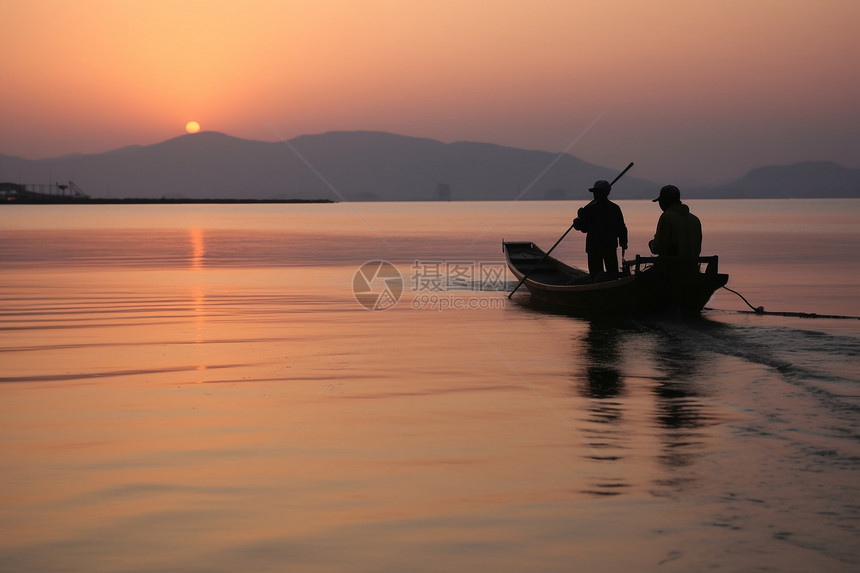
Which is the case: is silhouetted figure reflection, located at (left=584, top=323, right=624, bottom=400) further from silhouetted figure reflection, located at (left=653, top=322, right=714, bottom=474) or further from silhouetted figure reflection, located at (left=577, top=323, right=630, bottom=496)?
silhouetted figure reflection, located at (left=653, top=322, right=714, bottom=474)

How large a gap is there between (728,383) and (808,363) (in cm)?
191

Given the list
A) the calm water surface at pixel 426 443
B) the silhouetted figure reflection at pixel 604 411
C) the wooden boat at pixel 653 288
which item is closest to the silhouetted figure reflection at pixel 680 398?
the calm water surface at pixel 426 443

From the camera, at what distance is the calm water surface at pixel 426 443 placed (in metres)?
5.98

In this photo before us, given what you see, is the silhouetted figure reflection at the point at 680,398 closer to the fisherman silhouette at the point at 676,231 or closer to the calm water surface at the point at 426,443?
the calm water surface at the point at 426,443

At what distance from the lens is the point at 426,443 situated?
8641 millimetres

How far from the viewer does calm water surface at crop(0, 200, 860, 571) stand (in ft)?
19.6

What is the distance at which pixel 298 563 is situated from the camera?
5.72 metres

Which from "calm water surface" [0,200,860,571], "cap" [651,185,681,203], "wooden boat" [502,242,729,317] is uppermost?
"cap" [651,185,681,203]

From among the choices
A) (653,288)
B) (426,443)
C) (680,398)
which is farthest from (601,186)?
(426,443)

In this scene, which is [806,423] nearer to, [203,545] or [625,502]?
[625,502]

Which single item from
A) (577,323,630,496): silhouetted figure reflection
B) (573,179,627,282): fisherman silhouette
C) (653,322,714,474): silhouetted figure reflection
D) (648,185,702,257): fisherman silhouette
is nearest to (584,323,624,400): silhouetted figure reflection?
(577,323,630,496): silhouetted figure reflection

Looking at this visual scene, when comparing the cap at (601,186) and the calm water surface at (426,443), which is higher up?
the cap at (601,186)

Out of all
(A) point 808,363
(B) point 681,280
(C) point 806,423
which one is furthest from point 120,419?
(B) point 681,280

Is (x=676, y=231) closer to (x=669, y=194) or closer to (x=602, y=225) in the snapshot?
(x=669, y=194)
